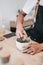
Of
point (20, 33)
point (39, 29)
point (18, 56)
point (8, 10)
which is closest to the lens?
point (18, 56)

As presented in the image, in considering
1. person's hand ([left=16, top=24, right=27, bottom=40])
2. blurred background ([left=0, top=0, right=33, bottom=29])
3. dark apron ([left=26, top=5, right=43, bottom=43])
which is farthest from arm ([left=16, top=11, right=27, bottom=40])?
blurred background ([left=0, top=0, right=33, bottom=29])

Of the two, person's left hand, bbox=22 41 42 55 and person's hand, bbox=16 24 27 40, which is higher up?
person's hand, bbox=16 24 27 40

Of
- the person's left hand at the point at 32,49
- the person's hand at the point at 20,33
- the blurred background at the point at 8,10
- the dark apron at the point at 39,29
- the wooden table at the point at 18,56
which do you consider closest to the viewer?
the wooden table at the point at 18,56

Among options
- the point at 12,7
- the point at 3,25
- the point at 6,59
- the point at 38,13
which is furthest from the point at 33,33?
the point at 6,59

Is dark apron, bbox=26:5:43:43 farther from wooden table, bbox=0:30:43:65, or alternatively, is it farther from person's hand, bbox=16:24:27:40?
wooden table, bbox=0:30:43:65

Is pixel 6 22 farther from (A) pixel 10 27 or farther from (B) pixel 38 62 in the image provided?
(B) pixel 38 62

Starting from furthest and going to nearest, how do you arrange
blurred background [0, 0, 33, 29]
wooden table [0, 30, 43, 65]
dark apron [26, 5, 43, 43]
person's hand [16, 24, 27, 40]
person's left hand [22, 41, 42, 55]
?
blurred background [0, 0, 33, 29]
dark apron [26, 5, 43, 43]
person's hand [16, 24, 27, 40]
person's left hand [22, 41, 42, 55]
wooden table [0, 30, 43, 65]

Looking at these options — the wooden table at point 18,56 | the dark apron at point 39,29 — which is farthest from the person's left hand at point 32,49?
the dark apron at point 39,29

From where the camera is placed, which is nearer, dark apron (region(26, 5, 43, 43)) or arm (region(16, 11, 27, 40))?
arm (region(16, 11, 27, 40))

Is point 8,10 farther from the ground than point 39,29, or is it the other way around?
point 8,10

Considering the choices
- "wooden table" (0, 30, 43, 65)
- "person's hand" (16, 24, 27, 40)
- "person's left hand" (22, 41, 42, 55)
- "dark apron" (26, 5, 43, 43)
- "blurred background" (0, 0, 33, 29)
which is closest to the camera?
"wooden table" (0, 30, 43, 65)

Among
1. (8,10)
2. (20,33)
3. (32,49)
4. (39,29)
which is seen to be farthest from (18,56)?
(8,10)

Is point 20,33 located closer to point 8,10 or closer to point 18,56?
point 18,56

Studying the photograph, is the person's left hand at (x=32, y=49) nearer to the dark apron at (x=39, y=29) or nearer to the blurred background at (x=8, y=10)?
the dark apron at (x=39, y=29)
